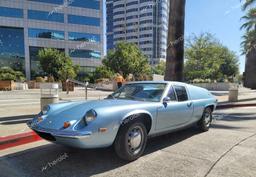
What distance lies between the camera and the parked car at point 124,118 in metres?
3.75

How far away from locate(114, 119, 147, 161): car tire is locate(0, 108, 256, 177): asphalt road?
0.16 m

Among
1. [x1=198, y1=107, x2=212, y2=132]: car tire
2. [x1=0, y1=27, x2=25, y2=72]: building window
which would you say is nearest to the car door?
[x1=198, y1=107, x2=212, y2=132]: car tire

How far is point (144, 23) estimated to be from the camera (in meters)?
125

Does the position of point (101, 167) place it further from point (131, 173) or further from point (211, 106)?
point (211, 106)

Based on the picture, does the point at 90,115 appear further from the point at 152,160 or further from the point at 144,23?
the point at 144,23

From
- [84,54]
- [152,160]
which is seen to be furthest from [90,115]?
[84,54]

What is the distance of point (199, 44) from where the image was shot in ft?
121

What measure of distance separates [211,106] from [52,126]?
464 centimetres

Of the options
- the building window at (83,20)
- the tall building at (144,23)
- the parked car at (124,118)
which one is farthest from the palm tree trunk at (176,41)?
the tall building at (144,23)

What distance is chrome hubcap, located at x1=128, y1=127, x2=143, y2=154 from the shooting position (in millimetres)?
4270

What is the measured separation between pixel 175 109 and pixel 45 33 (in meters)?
53.8

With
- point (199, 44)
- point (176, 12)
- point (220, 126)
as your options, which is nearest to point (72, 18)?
point (199, 44)

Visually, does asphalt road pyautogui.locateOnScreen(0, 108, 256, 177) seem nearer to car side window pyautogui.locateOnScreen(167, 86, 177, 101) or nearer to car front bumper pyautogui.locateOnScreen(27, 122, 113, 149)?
car front bumper pyautogui.locateOnScreen(27, 122, 113, 149)

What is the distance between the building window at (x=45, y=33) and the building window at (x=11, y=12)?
11.8 feet
